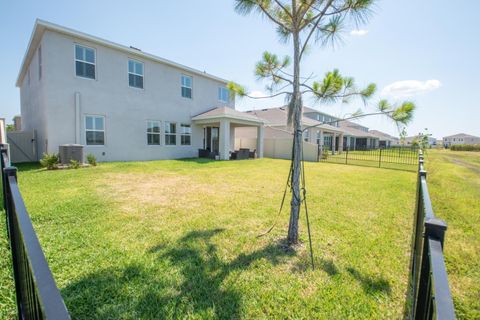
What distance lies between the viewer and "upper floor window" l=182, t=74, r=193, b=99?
1567 cm

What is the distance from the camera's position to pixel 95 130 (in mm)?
11680

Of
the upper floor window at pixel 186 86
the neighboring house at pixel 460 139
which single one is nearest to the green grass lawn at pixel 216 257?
the upper floor window at pixel 186 86

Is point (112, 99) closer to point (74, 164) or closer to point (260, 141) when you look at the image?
point (74, 164)

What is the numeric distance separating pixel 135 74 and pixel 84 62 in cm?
257

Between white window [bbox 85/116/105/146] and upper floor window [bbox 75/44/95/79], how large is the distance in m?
2.14

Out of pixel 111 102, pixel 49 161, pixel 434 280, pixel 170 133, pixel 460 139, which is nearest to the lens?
pixel 434 280

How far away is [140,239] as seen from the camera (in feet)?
11.7

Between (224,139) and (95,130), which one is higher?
(95,130)

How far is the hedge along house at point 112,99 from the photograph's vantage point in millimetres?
10438

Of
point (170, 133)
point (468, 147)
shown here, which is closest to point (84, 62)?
point (170, 133)

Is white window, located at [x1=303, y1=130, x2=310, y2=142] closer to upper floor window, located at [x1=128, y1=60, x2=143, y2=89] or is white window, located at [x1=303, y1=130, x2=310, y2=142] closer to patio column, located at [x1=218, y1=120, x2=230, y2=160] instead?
patio column, located at [x1=218, y1=120, x2=230, y2=160]

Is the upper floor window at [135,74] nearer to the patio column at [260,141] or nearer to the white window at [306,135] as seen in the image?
the patio column at [260,141]

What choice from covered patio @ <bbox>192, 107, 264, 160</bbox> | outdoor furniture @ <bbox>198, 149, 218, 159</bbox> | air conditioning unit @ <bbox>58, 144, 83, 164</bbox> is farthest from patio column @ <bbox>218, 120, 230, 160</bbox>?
air conditioning unit @ <bbox>58, 144, 83, 164</bbox>

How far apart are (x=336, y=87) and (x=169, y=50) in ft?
45.5
